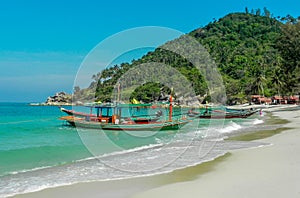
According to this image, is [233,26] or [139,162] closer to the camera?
[139,162]

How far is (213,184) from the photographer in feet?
23.7

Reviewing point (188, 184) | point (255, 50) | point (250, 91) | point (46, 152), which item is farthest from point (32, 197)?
point (255, 50)

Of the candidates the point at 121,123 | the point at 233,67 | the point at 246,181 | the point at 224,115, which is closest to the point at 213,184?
the point at 246,181

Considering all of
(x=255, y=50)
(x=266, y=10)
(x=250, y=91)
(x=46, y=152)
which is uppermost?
(x=266, y=10)

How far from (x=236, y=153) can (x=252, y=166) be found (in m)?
2.70

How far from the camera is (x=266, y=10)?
18812cm

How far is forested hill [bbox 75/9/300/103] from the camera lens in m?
18.7

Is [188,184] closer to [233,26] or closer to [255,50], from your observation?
[255,50]

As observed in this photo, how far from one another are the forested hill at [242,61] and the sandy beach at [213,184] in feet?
18.5

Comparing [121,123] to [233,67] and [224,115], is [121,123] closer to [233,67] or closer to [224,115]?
[224,115]

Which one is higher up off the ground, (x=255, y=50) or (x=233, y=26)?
(x=233, y=26)

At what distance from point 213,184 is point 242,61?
358 ft

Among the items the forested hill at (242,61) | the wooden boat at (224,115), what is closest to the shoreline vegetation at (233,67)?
the forested hill at (242,61)

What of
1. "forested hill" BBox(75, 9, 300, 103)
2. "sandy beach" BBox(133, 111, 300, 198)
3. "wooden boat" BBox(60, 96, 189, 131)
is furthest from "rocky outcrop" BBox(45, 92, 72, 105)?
"sandy beach" BBox(133, 111, 300, 198)
